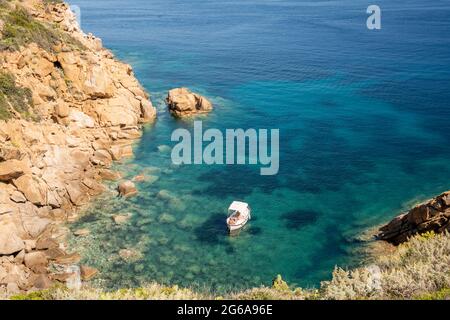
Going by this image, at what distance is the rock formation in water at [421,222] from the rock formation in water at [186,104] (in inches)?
1369

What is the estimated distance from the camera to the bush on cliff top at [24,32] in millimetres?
46953

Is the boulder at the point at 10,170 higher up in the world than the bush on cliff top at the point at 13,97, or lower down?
lower down

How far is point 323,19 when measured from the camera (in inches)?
5020

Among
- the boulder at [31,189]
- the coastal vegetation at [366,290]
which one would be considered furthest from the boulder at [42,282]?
the coastal vegetation at [366,290]

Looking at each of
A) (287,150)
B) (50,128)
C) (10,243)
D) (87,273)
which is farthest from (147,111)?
(87,273)

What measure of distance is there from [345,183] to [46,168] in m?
29.9

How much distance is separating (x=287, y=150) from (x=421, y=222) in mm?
21468

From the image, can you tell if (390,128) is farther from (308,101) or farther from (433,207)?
(433,207)

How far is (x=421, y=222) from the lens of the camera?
1300 inches

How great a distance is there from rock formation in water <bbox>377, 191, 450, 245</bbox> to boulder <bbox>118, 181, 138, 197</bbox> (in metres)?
23.0

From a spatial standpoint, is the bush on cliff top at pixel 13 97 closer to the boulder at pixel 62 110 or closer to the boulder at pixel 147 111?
the boulder at pixel 62 110

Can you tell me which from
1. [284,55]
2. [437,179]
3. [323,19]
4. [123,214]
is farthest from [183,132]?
[323,19]

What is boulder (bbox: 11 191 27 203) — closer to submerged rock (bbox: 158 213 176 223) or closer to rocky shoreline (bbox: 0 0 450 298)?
rocky shoreline (bbox: 0 0 450 298)

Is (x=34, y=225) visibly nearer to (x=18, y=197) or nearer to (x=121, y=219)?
(x=18, y=197)
